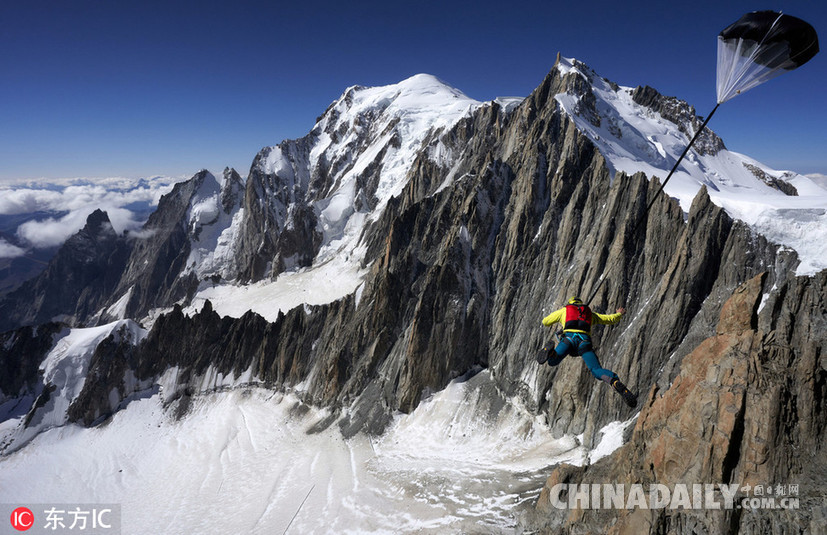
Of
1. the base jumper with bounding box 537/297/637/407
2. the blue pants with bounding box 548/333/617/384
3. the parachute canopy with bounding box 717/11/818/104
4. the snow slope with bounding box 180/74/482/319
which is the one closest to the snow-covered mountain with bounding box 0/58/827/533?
the snow slope with bounding box 180/74/482/319

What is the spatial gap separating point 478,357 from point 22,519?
6749 centimetres

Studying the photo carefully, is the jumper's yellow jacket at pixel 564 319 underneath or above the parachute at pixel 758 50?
underneath

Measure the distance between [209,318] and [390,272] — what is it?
40.7 metres

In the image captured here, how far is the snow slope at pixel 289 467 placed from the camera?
35312 millimetres

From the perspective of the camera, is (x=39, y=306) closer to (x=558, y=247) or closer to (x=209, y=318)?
(x=209, y=318)

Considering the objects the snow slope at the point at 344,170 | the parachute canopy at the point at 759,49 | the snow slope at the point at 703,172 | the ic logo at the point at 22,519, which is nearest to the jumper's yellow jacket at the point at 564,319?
the parachute canopy at the point at 759,49

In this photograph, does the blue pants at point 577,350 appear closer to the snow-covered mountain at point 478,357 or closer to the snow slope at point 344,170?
the snow-covered mountain at point 478,357

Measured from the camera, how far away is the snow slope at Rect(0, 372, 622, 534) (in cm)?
3531

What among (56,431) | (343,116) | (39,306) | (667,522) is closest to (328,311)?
(56,431)

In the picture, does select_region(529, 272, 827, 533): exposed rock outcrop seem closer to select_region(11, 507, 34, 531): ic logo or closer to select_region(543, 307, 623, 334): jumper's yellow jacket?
select_region(543, 307, 623, 334): jumper's yellow jacket

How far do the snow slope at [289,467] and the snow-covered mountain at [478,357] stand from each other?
288 mm

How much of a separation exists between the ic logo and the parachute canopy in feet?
274

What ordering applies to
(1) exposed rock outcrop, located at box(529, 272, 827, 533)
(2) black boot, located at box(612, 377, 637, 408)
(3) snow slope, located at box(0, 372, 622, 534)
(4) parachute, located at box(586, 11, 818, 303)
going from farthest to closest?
(3) snow slope, located at box(0, 372, 622, 534), (2) black boot, located at box(612, 377, 637, 408), (1) exposed rock outcrop, located at box(529, 272, 827, 533), (4) parachute, located at box(586, 11, 818, 303)

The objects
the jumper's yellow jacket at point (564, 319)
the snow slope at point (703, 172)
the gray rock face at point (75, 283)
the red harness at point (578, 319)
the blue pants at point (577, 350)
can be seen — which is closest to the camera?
the jumper's yellow jacket at point (564, 319)
